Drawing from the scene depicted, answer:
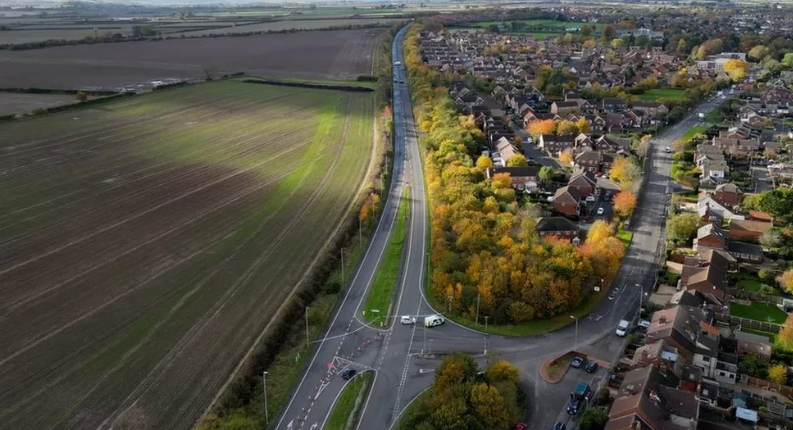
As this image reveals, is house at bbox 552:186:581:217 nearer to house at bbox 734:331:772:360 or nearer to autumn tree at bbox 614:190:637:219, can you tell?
autumn tree at bbox 614:190:637:219

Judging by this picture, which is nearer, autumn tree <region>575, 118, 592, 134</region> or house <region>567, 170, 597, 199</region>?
house <region>567, 170, 597, 199</region>

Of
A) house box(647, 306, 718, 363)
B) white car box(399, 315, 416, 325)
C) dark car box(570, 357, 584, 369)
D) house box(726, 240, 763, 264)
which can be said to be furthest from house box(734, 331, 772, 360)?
white car box(399, 315, 416, 325)

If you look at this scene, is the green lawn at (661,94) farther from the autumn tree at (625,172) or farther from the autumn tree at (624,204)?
the autumn tree at (624,204)

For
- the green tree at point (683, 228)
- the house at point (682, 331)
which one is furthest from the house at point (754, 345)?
the green tree at point (683, 228)

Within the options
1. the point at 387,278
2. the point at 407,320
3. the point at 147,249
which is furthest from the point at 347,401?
the point at 147,249

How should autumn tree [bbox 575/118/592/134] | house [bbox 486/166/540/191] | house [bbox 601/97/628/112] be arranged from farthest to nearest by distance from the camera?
house [bbox 601/97/628/112] < autumn tree [bbox 575/118/592/134] < house [bbox 486/166/540/191]

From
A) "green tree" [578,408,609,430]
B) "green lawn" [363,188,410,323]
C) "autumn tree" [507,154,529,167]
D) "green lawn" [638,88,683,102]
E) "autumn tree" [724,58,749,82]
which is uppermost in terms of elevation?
"autumn tree" [507,154,529,167]

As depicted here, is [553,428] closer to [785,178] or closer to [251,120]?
[785,178]
